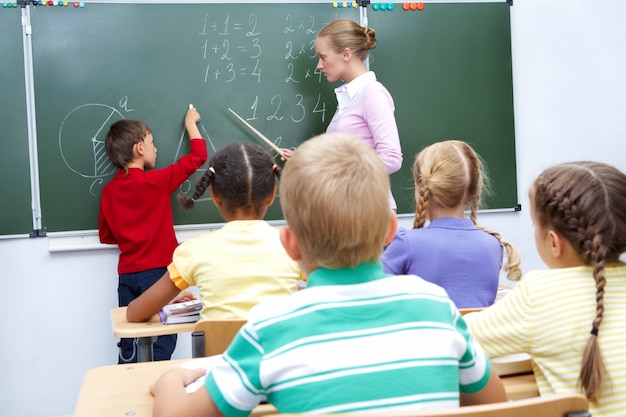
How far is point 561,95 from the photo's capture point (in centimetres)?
431

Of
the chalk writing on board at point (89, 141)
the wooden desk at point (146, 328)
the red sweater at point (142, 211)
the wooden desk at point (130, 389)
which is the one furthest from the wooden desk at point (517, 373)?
the chalk writing on board at point (89, 141)

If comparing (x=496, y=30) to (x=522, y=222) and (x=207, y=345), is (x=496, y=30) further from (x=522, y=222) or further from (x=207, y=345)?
(x=207, y=345)

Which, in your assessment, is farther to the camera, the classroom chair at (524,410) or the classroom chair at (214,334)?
the classroom chair at (214,334)

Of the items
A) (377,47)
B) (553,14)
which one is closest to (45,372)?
(377,47)

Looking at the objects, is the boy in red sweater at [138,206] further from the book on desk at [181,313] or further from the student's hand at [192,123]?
the book on desk at [181,313]

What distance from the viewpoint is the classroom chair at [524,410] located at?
2.95 feet

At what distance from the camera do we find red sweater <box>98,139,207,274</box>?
350 centimetres

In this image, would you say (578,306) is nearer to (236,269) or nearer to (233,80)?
(236,269)

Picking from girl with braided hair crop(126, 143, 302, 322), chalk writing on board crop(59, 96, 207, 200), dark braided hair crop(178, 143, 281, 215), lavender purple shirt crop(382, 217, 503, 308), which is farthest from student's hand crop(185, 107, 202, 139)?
lavender purple shirt crop(382, 217, 503, 308)

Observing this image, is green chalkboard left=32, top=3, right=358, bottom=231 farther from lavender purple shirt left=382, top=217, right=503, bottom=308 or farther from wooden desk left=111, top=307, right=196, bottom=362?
lavender purple shirt left=382, top=217, right=503, bottom=308

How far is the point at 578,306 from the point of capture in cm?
142

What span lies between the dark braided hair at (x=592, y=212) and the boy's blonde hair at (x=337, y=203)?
586mm

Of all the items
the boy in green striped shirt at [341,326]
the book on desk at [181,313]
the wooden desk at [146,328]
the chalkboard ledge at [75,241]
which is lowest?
the wooden desk at [146,328]

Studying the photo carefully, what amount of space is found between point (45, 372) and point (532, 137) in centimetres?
315
